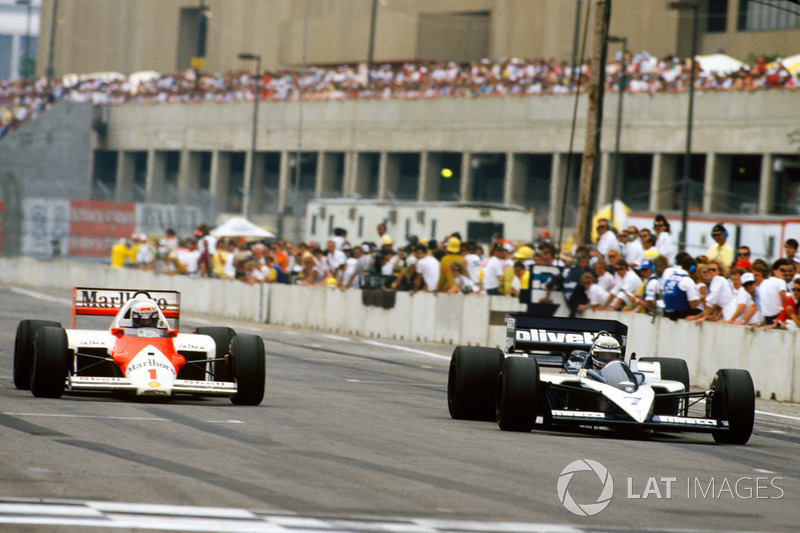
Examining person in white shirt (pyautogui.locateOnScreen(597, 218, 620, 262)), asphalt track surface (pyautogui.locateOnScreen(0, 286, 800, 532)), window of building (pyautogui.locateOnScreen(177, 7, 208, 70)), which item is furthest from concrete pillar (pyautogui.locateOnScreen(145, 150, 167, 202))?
asphalt track surface (pyautogui.locateOnScreen(0, 286, 800, 532))

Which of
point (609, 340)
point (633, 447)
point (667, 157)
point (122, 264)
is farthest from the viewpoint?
point (667, 157)

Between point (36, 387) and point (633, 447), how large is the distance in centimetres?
545

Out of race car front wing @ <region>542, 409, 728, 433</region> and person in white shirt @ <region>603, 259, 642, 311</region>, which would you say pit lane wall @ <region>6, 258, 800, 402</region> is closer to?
person in white shirt @ <region>603, 259, 642, 311</region>

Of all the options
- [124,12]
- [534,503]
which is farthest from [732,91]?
[124,12]

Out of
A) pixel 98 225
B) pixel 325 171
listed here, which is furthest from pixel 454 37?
pixel 98 225

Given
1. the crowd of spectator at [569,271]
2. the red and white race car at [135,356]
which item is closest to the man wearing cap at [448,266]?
the crowd of spectator at [569,271]

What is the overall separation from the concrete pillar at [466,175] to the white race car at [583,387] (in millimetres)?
46843

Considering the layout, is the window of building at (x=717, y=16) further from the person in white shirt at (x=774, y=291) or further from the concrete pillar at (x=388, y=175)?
the person in white shirt at (x=774, y=291)

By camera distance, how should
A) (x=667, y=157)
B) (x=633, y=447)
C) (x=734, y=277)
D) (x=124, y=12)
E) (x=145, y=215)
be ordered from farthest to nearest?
(x=124, y=12) → (x=667, y=157) → (x=145, y=215) → (x=734, y=277) → (x=633, y=447)

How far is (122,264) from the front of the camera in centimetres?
4203

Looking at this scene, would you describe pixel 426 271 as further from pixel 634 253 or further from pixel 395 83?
pixel 395 83

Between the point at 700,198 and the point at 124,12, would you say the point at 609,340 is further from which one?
the point at 124,12

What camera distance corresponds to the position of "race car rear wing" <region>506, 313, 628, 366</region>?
14055 millimetres

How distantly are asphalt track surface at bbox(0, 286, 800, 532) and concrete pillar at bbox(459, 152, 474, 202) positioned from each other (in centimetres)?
4559
